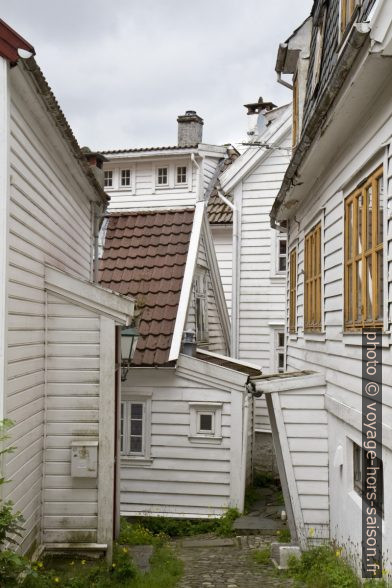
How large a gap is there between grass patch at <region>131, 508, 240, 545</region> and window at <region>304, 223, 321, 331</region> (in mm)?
3688

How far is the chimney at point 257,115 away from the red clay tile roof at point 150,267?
759cm

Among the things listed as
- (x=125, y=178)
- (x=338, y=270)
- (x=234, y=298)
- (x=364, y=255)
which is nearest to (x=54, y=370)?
(x=338, y=270)

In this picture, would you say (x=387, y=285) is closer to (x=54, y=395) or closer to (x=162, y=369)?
(x=54, y=395)

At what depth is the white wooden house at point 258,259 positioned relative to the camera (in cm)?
1823

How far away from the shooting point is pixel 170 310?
42.9 feet

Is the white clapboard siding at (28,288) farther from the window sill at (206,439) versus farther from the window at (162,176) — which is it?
the window at (162,176)

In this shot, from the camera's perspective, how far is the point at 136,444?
12.6m

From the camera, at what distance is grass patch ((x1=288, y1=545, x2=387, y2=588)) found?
6.96m

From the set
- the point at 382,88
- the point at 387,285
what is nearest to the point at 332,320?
the point at 387,285

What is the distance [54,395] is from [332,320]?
3443 mm

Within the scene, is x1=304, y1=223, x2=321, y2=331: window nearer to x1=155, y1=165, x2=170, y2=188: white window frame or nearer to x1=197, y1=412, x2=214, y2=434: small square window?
x1=197, y1=412, x2=214, y2=434: small square window

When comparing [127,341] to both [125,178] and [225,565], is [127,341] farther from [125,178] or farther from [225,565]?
[125,178]

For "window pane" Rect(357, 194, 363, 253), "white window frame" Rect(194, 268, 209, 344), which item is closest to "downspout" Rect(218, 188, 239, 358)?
"white window frame" Rect(194, 268, 209, 344)

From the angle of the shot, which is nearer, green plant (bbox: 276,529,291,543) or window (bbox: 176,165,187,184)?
green plant (bbox: 276,529,291,543)
